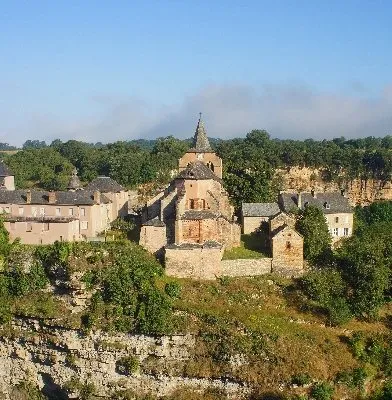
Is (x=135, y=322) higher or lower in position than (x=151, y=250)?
lower

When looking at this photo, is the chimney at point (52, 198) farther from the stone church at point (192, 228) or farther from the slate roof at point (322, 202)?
→ the slate roof at point (322, 202)

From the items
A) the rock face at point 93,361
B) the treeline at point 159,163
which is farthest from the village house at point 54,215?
the treeline at point 159,163

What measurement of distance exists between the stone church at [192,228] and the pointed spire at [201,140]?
10.8 metres

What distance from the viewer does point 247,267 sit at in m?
44.5

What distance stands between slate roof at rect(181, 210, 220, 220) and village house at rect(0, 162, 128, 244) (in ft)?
30.5

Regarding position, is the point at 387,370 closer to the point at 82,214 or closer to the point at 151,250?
the point at 151,250

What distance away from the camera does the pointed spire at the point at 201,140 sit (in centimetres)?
6034

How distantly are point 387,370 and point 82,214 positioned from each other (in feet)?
91.3

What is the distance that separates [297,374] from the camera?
122 ft

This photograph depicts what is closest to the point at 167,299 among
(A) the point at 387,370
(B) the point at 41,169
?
(A) the point at 387,370

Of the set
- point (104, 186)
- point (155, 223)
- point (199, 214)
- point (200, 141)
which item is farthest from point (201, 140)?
point (155, 223)

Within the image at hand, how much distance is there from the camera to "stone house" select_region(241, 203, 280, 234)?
5228 cm

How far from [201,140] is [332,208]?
622 inches

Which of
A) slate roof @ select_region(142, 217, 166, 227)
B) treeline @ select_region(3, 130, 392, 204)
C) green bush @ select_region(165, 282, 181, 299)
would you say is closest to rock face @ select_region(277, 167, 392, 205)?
treeline @ select_region(3, 130, 392, 204)
